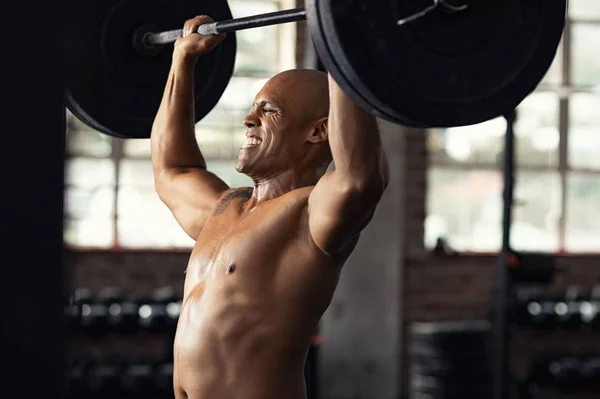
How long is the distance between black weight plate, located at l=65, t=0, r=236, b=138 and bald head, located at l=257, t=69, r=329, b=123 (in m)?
0.32

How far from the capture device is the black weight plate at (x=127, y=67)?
2.07 m

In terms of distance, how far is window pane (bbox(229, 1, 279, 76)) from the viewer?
547cm

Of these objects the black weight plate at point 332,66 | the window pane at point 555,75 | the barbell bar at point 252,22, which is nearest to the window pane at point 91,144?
the window pane at point 555,75

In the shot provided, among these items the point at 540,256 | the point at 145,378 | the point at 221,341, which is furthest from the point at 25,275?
the point at 145,378

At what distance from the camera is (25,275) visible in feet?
2.93

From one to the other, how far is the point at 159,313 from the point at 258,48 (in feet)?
4.60

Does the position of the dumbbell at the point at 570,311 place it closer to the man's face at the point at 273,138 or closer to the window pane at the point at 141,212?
the window pane at the point at 141,212

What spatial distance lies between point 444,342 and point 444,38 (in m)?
3.81

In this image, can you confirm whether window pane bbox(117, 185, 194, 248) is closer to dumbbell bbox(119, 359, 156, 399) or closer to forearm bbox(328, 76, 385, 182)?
dumbbell bbox(119, 359, 156, 399)

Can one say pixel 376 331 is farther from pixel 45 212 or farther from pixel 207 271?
pixel 45 212

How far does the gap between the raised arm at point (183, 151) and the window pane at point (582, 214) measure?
13.4 ft

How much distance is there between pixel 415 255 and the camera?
5543 mm

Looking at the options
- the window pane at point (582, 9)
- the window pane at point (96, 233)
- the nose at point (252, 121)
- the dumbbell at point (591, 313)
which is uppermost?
the window pane at point (582, 9)

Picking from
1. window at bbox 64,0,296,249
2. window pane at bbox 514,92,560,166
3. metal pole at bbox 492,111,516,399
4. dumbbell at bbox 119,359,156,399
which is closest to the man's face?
metal pole at bbox 492,111,516,399
